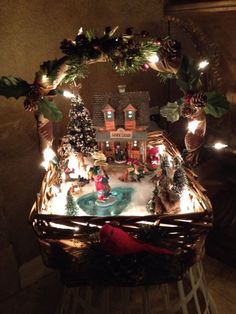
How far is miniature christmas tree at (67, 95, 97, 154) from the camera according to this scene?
175cm

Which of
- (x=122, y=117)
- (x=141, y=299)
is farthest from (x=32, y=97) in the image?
(x=141, y=299)

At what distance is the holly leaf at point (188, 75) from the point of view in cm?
147

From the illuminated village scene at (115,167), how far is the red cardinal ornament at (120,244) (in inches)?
10.8

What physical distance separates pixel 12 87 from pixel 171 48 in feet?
2.20

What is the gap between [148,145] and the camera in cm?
192

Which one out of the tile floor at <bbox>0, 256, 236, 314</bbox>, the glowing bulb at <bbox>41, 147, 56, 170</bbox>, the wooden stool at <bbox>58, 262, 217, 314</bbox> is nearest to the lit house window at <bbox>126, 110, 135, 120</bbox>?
the glowing bulb at <bbox>41, 147, 56, 170</bbox>

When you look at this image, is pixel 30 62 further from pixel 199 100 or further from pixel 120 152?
pixel 199 100

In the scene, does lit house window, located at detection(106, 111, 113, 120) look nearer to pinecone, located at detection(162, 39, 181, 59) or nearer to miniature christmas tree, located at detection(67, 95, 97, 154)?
miniature christmas tree, located at detection(67, 95, 97, 154)

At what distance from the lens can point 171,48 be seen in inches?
56.3

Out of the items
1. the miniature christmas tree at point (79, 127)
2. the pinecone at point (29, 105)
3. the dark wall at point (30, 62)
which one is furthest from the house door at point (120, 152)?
the pinecone at point (29, 105)

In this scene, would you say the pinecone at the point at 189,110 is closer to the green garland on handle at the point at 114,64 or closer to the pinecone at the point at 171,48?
the green garland on handle at the point at 114,64

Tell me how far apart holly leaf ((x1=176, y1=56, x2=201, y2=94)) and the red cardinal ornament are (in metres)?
0.68

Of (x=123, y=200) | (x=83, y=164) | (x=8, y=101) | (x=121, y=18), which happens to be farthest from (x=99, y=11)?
(x=123, y=200)

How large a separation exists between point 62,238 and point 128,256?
266 millimetres
